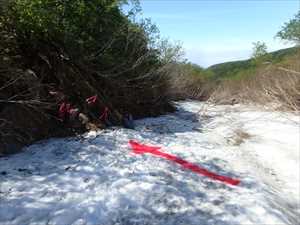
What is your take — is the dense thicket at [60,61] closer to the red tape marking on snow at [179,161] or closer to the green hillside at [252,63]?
the red tape marking on snow at [179,161]

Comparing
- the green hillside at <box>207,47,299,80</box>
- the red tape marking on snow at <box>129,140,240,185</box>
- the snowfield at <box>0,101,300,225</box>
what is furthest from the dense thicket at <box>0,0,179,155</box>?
the green hillside at <box>207,47,299,80</box>

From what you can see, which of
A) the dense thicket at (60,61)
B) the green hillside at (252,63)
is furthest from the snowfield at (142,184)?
the green hillside at (252,63)

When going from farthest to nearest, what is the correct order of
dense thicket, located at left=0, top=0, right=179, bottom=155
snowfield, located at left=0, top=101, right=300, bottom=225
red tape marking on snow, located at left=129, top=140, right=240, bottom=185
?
1. dense thicket, located at left=0, top=0, right=179, bottom=155
2. red tape marking on snow, located at left=129, top=140, right=240, bottom=185
3. snowfield, located at left=0, top=101, right=300, bottom=225

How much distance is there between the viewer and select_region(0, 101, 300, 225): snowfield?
4.63 m

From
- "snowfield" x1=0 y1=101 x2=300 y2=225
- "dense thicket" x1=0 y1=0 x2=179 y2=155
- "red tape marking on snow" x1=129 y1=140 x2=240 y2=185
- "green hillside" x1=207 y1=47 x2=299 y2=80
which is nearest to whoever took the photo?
"snowfield" x1=0 y1=101 x2=300 y2=225

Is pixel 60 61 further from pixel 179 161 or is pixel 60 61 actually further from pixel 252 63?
pixel 252 63

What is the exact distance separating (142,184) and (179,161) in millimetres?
1558

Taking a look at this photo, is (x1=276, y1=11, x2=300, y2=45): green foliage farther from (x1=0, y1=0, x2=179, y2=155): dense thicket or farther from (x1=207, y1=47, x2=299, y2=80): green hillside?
(x1=0, y1=0, x2=179, y2=155): dense thicket

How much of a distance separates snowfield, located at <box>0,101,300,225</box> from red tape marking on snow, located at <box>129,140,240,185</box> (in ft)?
0.58

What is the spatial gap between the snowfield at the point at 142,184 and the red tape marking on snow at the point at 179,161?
0.18 meters

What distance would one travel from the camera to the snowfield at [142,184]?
463cm

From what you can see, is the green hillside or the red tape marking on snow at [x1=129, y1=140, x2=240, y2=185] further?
the green hillside

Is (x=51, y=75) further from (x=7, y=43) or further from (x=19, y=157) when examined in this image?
(x=19, y=157)

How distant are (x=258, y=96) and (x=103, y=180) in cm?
1401
